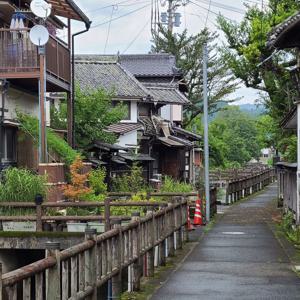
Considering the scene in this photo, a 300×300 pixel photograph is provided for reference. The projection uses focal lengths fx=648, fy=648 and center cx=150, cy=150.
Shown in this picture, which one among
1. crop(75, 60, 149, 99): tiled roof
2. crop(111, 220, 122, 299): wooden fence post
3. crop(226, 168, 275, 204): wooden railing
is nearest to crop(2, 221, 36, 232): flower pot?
crop(111, 220, 122, 299): wooden fence post

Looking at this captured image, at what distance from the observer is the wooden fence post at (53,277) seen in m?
6.43

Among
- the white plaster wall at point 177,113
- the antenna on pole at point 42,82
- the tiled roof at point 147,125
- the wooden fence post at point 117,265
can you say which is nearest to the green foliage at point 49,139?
the antenna on pole at point 42,82

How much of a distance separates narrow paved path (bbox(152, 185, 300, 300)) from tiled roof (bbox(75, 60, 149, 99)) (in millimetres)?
14930

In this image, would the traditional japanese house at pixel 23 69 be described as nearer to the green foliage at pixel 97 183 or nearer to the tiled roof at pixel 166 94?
the green foliage at pixel 97 183

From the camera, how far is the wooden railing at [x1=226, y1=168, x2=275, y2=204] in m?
38.4

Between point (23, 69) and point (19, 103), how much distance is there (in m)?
2.92

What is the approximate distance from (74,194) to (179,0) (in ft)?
140

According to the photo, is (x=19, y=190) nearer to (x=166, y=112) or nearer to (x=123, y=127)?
(x=123, y=127)

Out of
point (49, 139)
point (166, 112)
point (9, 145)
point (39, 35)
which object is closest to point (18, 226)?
point (49, 139)

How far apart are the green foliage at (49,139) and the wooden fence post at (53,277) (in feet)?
41.7

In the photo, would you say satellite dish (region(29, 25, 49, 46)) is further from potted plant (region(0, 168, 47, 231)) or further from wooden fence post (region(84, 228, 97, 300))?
wooden fence post (region(84, 228, 97, 300))

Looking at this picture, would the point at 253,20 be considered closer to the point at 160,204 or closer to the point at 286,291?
the point at 160,204

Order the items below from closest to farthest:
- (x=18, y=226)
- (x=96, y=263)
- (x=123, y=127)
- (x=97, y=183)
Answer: (x=96, y=263) < (x=18, y=226) < (x=97, y=183) < (x=123, y=127)

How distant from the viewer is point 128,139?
34031 millimetres
